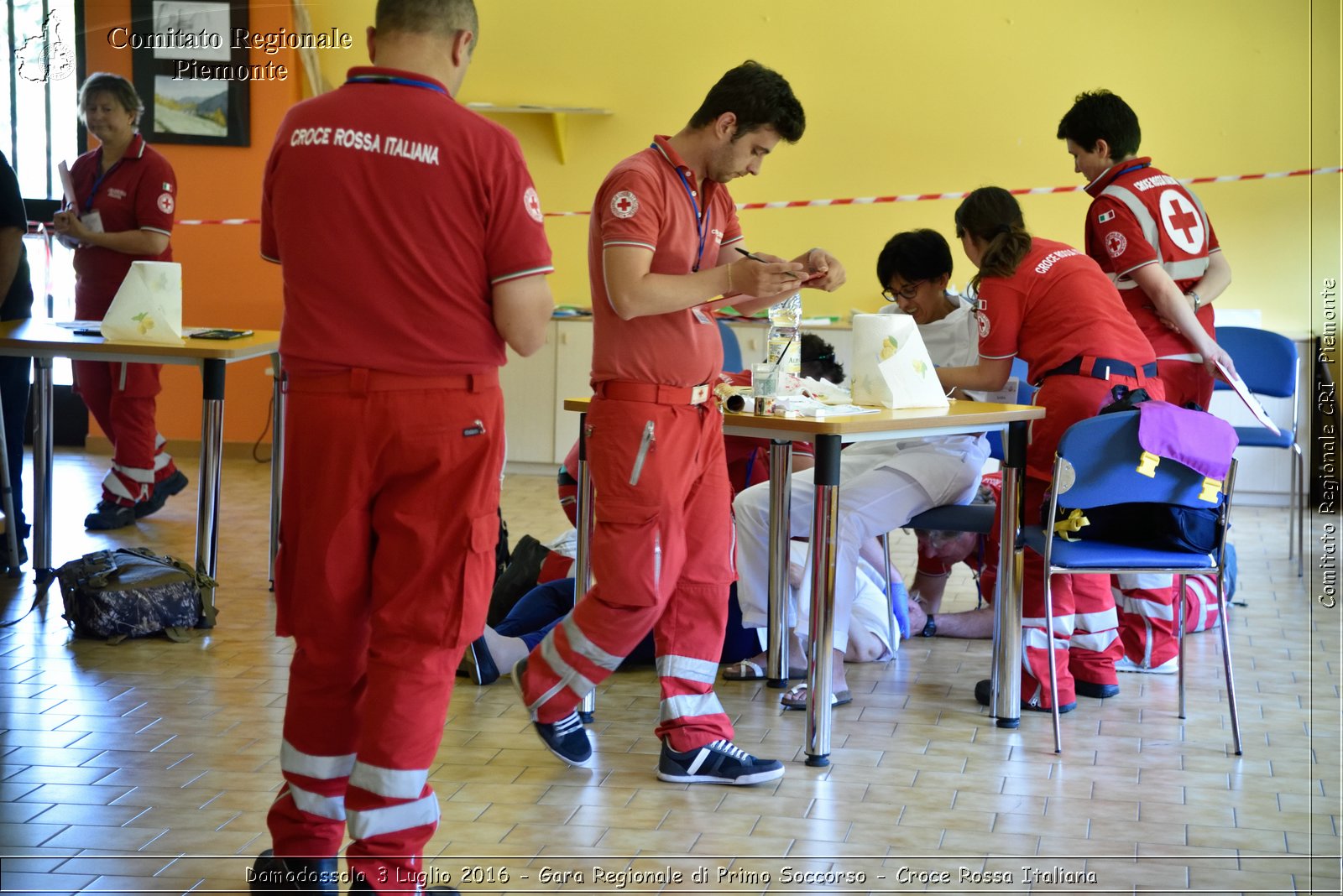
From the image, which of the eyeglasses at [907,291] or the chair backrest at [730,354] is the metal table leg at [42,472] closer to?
the chair backrest at [730,354]

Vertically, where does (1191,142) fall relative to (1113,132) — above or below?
above

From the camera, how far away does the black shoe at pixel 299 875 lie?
2.04 meters

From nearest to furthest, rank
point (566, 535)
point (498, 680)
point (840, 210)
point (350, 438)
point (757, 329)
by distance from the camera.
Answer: point (350, 438), point (498, 680), point (566, 535), point (757, 329), point (840, 210)

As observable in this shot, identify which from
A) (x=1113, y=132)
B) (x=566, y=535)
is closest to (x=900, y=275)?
(x=1113, y=132)

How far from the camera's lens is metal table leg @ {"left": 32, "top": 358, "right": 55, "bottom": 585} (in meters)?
4.20

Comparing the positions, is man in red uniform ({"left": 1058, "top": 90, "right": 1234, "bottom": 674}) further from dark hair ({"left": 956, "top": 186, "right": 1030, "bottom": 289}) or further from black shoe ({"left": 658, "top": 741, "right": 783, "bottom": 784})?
black shoe ({"left": 658, "top": 741, "right": 783, "bottom": 784})

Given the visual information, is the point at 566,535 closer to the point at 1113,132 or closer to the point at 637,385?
the point at 637,385

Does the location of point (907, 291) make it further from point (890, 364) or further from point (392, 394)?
point (392, 394)

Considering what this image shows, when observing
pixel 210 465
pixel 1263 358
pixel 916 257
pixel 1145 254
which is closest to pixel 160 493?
pixel 210 465

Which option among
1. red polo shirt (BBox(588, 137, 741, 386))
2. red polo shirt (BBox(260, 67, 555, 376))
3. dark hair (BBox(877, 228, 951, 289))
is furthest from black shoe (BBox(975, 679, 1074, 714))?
red polo shirt (BBox(260, 67, 555, 376))

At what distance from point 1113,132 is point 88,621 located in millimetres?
3237

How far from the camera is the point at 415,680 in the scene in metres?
1.93

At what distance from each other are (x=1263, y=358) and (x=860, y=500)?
289 centimetres

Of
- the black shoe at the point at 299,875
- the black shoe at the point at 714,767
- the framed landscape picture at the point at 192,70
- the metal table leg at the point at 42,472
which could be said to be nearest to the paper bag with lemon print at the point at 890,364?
the black shoe at the point at 714,767
